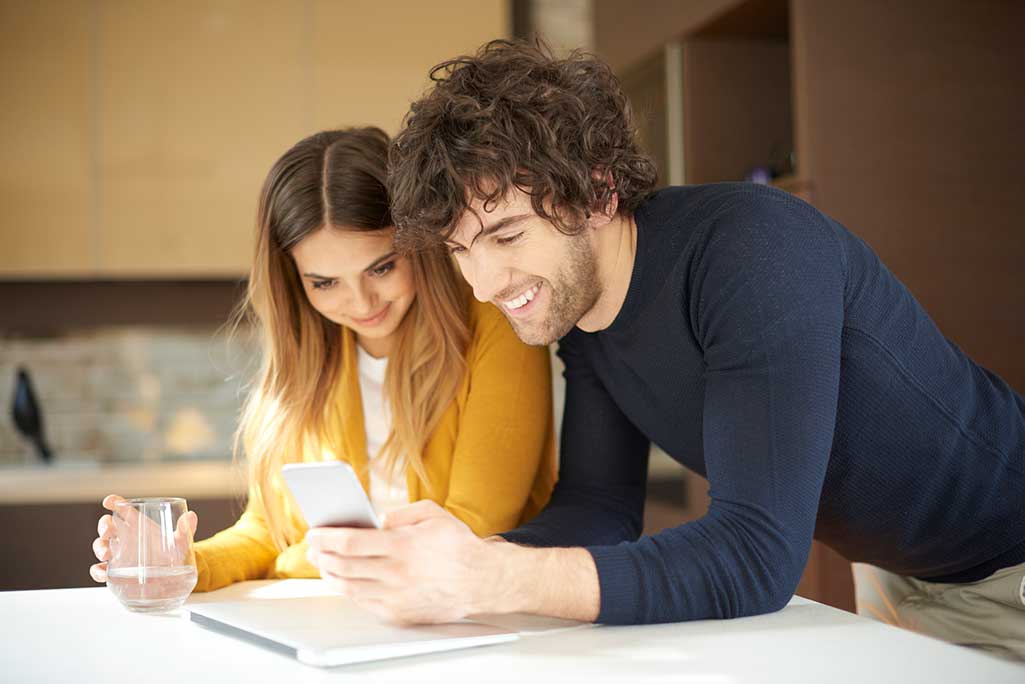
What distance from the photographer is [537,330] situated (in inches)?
52.5

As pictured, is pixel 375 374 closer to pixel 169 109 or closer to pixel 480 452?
pixel 480 452

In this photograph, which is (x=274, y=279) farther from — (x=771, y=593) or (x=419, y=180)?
(x=771, y=593)

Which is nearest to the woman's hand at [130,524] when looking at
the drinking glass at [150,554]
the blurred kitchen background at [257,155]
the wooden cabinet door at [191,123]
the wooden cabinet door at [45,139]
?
the drinking glass at [150,554]

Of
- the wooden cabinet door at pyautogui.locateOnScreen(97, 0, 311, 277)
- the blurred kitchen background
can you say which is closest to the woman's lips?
the blurred kitchen background

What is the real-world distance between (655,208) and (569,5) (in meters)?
3.12

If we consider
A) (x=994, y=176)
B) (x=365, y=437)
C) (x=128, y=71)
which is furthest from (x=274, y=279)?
(x=128, y=71)

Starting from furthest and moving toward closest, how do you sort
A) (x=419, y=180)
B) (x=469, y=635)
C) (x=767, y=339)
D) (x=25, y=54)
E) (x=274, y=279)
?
(x=25, y=54) < (x=274, y=279) < (x=419, y=180) < (x=767, y=339) < (x=469, y=635)

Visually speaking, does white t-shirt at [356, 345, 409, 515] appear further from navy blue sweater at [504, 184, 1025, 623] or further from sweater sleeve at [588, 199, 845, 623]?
sweater sleeve at [588, 199, 845, 623]

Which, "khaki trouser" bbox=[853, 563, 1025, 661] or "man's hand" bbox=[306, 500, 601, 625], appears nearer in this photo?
"man's hand" bbox=[306, 500, 601, 625]

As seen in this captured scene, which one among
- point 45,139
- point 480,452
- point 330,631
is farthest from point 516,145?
point 45,139

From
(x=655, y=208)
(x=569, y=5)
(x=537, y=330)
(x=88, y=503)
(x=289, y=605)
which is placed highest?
(x=569, y=5)

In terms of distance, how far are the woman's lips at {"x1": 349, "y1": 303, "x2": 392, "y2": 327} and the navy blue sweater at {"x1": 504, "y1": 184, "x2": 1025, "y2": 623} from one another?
31 centimetres

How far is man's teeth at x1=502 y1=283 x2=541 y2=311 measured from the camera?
4.28 ft

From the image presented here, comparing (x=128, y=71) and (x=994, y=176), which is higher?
(x=128, y=71)
